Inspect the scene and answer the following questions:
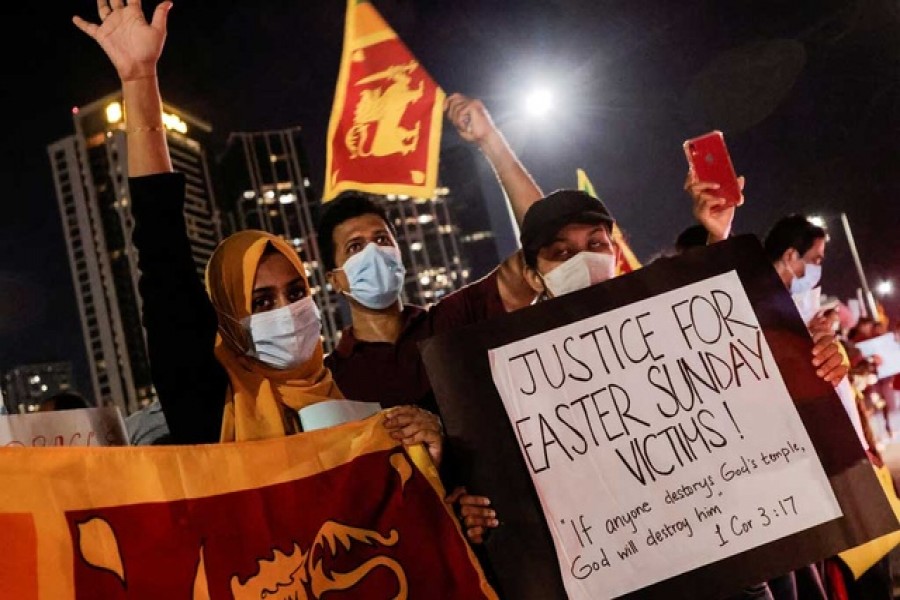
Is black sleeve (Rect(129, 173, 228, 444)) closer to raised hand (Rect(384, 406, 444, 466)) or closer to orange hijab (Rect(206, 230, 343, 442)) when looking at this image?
orange hijab (Rect(206, 230, 343, 442))

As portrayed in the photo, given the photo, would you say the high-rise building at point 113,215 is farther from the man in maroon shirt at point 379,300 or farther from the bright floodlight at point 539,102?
the man in maroon shirt at point 379,300

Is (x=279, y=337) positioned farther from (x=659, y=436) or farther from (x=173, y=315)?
(x=659, y=436)

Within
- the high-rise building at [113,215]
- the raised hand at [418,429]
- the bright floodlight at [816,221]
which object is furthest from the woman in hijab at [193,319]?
the high-rise building at [113,215]

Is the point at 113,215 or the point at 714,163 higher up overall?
the point at 113,215

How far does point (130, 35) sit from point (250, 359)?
1078 millimetres

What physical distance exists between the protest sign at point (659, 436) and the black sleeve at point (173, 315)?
70 centimetres

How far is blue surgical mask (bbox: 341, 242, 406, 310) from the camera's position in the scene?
3.22 m

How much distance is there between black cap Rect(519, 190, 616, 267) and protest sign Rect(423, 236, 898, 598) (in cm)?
48

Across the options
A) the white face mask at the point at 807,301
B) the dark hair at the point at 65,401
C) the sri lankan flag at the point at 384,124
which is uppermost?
the sri lankan flag at the point at 384,124

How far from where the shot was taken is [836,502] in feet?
6.73

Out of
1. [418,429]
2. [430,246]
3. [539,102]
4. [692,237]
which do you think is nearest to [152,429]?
[418,429]

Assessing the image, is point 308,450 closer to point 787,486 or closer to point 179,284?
point 179,284

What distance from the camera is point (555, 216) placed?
265 centimetres

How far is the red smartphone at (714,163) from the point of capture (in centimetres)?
279
